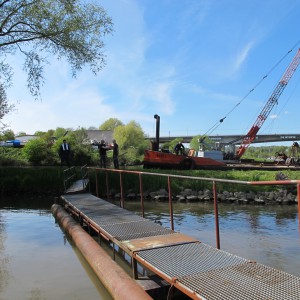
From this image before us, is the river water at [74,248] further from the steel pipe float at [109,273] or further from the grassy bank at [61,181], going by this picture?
the grassy bank at [61,181]

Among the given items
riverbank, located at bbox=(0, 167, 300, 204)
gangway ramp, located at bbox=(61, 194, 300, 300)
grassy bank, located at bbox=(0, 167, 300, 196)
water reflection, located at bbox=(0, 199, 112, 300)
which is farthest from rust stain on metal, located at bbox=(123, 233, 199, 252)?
grassy bank, located at bbox=(0, 167, 300, 196)

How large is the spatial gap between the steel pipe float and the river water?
293 millimetres

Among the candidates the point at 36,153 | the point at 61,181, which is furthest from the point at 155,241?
the point at 36,153

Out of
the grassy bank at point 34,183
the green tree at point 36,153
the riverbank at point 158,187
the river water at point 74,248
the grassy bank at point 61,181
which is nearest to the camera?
the river water at point 74,248

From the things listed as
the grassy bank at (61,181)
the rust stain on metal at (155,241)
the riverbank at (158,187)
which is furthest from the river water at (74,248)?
the grassy bank at (61,181)

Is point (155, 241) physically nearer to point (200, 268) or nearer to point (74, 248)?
point (200, 268)

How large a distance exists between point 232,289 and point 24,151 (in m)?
25.3

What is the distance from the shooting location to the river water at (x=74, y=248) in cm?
589

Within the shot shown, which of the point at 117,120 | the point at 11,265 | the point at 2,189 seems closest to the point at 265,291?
the point at 11,265

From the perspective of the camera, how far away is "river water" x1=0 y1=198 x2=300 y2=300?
5.89 meters

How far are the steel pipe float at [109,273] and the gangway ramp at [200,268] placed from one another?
0.30 metres

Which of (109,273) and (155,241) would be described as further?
(155,241)

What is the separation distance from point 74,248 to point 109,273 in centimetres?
318

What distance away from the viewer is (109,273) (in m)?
5.32
